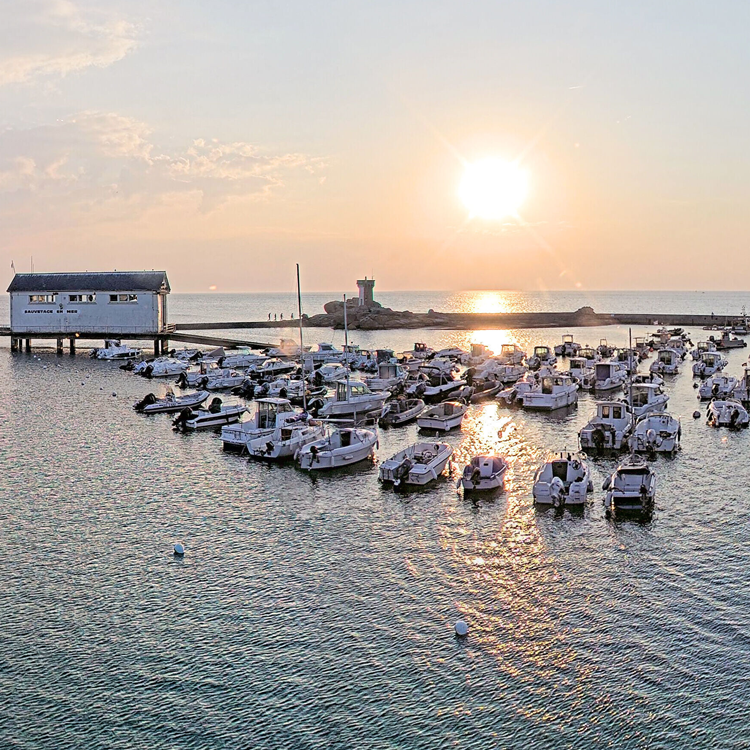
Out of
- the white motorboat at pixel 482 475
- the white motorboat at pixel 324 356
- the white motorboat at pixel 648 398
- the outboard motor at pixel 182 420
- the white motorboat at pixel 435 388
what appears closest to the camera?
the white motorboat at pixel 482 475

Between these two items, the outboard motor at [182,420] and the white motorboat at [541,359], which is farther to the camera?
the white motorboat at [541,359]

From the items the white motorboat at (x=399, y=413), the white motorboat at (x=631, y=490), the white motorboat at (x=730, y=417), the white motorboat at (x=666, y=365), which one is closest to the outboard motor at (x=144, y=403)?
the white motorboat at (x=399, y=413)

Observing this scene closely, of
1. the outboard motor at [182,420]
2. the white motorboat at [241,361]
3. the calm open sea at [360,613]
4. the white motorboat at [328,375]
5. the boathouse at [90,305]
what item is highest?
the boathouse at [90,305]

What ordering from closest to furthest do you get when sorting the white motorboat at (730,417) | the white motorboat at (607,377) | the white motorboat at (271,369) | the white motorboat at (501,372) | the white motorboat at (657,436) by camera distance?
the white motorboat at (657,436) < the white motorboat at (730,417) < the white motorboat at (607,377) < the white motorboat at (501,372) < the white motorboat at (271,369)

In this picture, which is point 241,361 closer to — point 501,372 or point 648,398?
point 501,372

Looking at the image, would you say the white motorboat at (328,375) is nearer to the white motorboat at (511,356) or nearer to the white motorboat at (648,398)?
the white motorboat at (511,356)

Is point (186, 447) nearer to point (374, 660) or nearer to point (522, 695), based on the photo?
point (374, 660)

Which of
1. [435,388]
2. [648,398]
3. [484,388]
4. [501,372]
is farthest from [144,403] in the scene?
[648,398]
